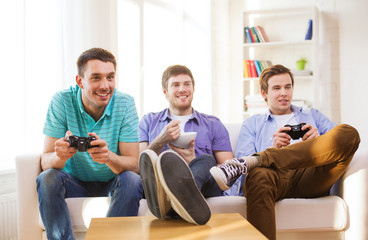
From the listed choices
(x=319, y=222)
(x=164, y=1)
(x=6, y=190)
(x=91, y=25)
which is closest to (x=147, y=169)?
(x=319, y=222)

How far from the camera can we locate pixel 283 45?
4.73m

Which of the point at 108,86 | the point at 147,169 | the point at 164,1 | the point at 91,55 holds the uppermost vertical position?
the point at 164,1

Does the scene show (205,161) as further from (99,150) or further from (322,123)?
(322,123)

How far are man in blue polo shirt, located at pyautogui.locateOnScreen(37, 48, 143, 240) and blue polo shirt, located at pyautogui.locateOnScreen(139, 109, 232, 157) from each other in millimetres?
263

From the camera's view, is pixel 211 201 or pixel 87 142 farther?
pixel 211 201

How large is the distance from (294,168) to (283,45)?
3.18m

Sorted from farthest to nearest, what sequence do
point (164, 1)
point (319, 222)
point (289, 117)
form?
point (164, 1)
point (289, 117)
point (319, 222)

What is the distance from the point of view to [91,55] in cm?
196

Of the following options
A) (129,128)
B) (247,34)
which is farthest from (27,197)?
(247,34)

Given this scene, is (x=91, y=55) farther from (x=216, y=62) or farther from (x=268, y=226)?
(x=216, y=62)

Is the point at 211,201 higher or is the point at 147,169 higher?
the point at 147,169

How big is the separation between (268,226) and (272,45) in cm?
335

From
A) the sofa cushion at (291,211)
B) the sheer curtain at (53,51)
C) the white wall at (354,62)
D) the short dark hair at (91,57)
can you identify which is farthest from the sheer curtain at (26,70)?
the white wall at (354,62)

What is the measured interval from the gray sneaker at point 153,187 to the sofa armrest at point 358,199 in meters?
0.96
